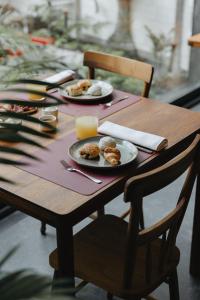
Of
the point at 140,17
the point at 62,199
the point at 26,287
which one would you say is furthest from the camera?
the point at 140,17

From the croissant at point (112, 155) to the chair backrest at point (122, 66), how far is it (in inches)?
29.4

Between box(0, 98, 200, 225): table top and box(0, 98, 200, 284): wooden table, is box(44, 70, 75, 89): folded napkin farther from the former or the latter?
box(0, 98, 200, 284): wooden table

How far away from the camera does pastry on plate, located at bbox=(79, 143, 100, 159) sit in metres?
1.80

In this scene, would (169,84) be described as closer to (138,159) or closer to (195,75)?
(195,75)

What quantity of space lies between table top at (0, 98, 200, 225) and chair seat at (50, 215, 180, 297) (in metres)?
0.26

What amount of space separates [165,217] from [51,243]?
1.00 meters

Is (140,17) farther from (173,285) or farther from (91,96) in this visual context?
(173,285)

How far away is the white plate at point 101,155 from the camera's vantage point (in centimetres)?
175

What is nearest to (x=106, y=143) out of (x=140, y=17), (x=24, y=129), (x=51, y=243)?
(x=51, y=243)

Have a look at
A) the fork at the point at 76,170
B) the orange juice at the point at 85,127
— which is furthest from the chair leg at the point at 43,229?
the fork at the point at 76,170

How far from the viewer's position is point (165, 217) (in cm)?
166

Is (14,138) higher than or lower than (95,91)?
higher

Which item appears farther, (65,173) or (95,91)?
(95,91)

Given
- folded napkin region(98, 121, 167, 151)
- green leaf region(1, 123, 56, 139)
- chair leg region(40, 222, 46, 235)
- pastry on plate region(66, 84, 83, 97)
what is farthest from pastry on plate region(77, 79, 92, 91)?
green leaf region(1, 123, 56, 139)
